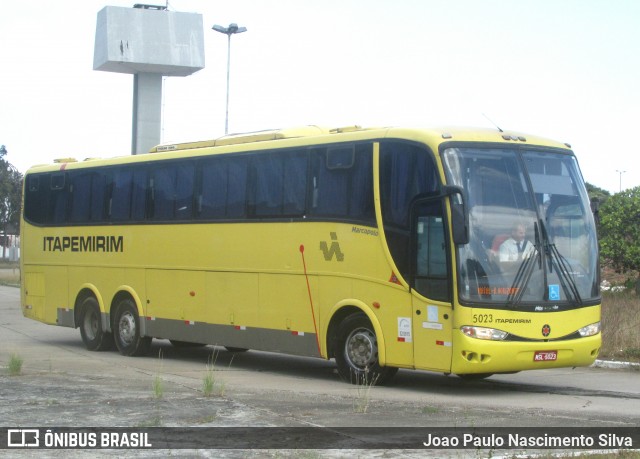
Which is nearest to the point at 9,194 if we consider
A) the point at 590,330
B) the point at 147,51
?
the point at 147,51

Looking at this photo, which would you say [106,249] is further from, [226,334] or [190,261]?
[226,334]

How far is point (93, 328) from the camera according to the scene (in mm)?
20703

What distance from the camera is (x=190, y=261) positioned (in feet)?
59.4

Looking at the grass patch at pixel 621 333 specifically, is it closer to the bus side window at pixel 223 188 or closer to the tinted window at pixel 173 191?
the bus side window at pixel 223 188

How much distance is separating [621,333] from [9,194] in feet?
227

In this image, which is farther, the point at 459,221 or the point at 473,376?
the point at 473,376

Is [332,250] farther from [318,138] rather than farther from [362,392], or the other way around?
[362,392]

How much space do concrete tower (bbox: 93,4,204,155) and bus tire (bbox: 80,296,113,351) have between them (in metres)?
32.5

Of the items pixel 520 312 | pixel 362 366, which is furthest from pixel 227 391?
pixel 520 312

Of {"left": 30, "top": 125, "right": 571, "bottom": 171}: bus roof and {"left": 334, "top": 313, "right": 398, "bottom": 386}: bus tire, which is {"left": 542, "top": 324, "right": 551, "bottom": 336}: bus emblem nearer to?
{"left": 334, "top": 313, "right": 398, "bottom": 386}: bus tire

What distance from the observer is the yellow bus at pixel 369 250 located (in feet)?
44.2

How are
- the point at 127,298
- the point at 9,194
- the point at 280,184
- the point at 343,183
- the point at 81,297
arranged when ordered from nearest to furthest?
the point at 343,183 → the point at 280,184 → the point at 127,298 → the point at 81,297 → the point at 9,194

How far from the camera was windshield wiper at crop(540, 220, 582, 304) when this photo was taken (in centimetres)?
1380

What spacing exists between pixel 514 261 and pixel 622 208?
45.5ft
